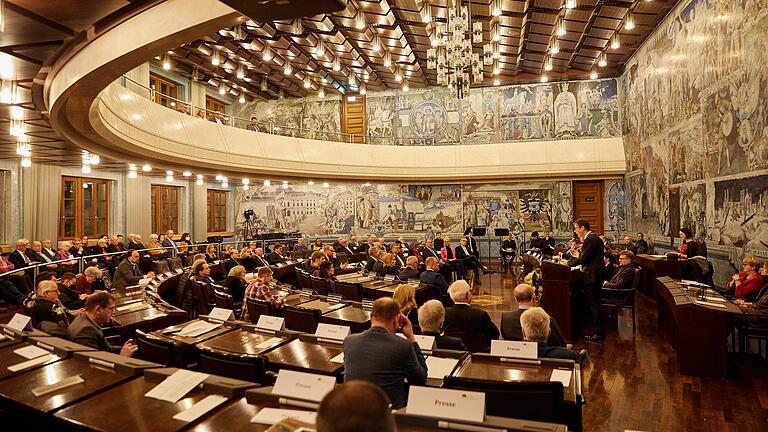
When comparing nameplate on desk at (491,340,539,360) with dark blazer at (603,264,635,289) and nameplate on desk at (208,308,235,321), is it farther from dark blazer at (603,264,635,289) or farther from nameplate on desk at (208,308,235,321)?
dark blazer at (603,264,635,289)

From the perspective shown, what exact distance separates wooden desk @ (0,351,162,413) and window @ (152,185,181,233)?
1537 centimetres

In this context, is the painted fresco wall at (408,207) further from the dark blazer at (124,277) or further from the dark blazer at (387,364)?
the dark blazer at (387,364)

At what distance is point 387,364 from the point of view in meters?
2.93

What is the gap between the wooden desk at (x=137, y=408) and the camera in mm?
2381

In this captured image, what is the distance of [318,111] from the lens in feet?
70.9

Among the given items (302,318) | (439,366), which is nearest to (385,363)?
(439,366)

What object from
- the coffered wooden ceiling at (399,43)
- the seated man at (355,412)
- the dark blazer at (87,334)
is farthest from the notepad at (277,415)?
the coffered wooden ceiling at (399,43)

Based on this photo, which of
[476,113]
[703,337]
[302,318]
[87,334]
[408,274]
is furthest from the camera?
[476,113]

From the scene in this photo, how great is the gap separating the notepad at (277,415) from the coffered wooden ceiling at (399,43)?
378 inches

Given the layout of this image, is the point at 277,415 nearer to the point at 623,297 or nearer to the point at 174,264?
the point at 623,297

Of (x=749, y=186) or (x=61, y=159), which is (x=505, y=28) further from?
(x=61, y=159)

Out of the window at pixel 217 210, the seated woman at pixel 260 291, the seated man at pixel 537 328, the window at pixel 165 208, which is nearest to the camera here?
the seated man at pixel 537 328

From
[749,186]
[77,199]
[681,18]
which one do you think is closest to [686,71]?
[681,18]

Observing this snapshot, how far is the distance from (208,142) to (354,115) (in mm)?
8749
